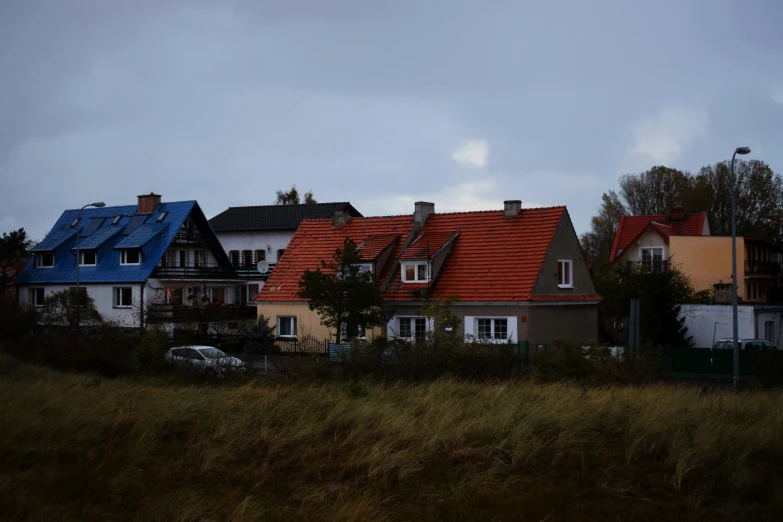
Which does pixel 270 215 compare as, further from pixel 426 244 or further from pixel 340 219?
pixel 426 244

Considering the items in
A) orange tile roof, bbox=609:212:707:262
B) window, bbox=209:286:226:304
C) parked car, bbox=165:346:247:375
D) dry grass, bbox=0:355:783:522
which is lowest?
dry grass, bbox=0:355:783:522

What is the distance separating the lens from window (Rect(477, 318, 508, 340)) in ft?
123

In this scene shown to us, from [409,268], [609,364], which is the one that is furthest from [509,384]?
[409,268]

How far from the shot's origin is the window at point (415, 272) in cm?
4059

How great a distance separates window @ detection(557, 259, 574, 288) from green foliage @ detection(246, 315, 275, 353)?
13.5 meters

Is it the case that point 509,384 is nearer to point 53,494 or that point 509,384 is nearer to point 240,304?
point 53,494

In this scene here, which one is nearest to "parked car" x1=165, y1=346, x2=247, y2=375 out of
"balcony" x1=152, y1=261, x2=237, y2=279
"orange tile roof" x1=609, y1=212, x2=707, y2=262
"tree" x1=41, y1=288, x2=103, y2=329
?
"tree" x1=41, y1=288, x2=103, y2=329

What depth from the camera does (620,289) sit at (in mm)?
43312

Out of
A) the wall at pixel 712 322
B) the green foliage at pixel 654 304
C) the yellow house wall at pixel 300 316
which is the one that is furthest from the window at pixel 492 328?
the wall at pixel 712 322

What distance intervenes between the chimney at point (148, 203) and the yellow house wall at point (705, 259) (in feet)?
117

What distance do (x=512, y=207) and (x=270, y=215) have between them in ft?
113

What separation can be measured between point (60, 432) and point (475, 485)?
692cm

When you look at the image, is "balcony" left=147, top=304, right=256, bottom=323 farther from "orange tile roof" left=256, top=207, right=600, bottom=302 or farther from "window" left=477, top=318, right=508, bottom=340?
"window" left=477, top=318, right=508, bottom=340

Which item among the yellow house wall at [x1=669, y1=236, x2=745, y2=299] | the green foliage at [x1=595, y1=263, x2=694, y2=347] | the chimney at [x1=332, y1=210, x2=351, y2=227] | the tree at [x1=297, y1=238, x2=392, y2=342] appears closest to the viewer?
the tree at [x1=297, y1=238, x2=392, y2=342]
